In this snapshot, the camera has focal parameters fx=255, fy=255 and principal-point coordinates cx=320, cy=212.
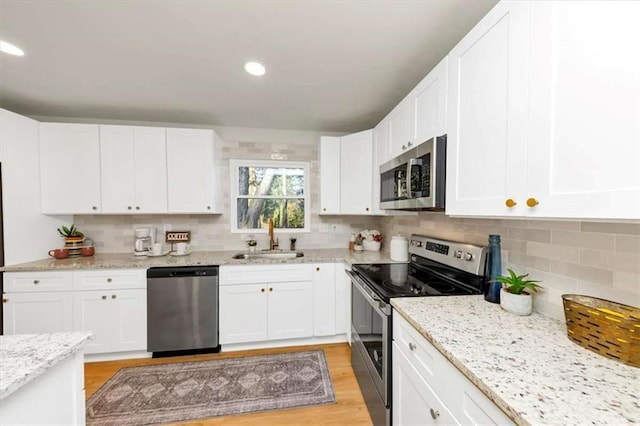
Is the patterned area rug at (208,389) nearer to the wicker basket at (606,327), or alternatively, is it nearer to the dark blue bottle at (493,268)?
the dark blue bottle at (493,268)

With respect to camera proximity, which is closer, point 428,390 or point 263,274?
point 428,390

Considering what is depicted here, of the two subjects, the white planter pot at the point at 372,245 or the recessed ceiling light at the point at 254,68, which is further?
the white planter pot at the point at 372,245

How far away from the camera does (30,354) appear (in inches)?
32.8

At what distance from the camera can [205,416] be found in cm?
171

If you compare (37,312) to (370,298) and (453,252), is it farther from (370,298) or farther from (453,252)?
(453,252)

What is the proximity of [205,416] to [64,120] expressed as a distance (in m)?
3.25

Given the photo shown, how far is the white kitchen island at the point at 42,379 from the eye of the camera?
0.72m

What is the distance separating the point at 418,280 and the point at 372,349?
0.56 meters

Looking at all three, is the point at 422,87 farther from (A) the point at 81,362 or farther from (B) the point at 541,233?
(A) the point at 81,362

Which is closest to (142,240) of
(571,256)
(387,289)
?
(387,289)

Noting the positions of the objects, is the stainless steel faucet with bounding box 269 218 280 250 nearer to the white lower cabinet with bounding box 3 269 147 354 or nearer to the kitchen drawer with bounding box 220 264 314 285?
the kitchen drawer with bounding box 220 264 314 285

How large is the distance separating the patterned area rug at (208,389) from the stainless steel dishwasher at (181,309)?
0.58 ft

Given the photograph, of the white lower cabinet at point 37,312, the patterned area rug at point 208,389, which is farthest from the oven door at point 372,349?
the white lower cabinet at point 37,312

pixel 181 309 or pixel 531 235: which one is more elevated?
pixel 531 235
